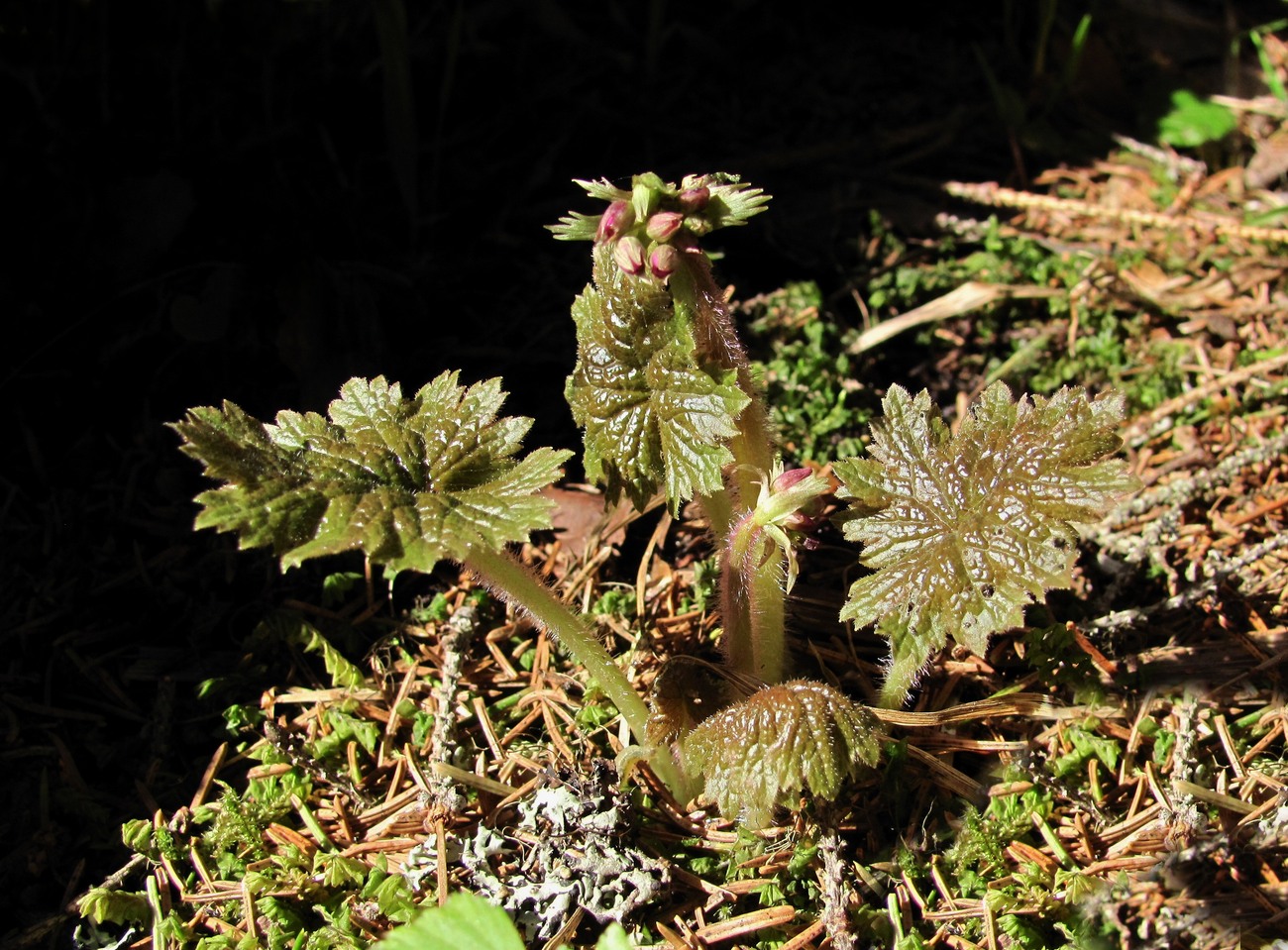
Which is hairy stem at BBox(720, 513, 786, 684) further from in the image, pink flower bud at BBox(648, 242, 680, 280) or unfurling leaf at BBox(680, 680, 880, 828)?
pink flower bud at BBox(648, 242, 680, 280)

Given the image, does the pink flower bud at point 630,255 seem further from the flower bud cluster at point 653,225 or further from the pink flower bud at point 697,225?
the pink flower bud at point 697,225

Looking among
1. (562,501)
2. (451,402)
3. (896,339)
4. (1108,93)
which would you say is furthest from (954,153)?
(451,402)

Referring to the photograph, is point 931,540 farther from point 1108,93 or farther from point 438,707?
point 1108,93

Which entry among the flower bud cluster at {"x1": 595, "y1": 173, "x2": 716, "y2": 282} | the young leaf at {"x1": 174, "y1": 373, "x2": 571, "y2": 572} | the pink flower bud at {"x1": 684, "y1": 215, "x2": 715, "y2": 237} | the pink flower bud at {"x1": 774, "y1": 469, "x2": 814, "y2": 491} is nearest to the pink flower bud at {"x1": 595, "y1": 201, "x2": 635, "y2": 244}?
the flower bud cluster at {"x1": 595, "y1": 173, "x2": 716, "y2": 282}

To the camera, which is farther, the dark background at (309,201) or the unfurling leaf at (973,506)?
the dark background at (309,201)

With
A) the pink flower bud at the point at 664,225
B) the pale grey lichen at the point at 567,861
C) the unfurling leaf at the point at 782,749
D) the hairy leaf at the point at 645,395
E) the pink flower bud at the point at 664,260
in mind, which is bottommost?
the pale grey lichen at the point at 567,861

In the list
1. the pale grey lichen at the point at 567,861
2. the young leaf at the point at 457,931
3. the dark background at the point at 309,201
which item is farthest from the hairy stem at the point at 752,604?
the dark background at the point at 309,201
